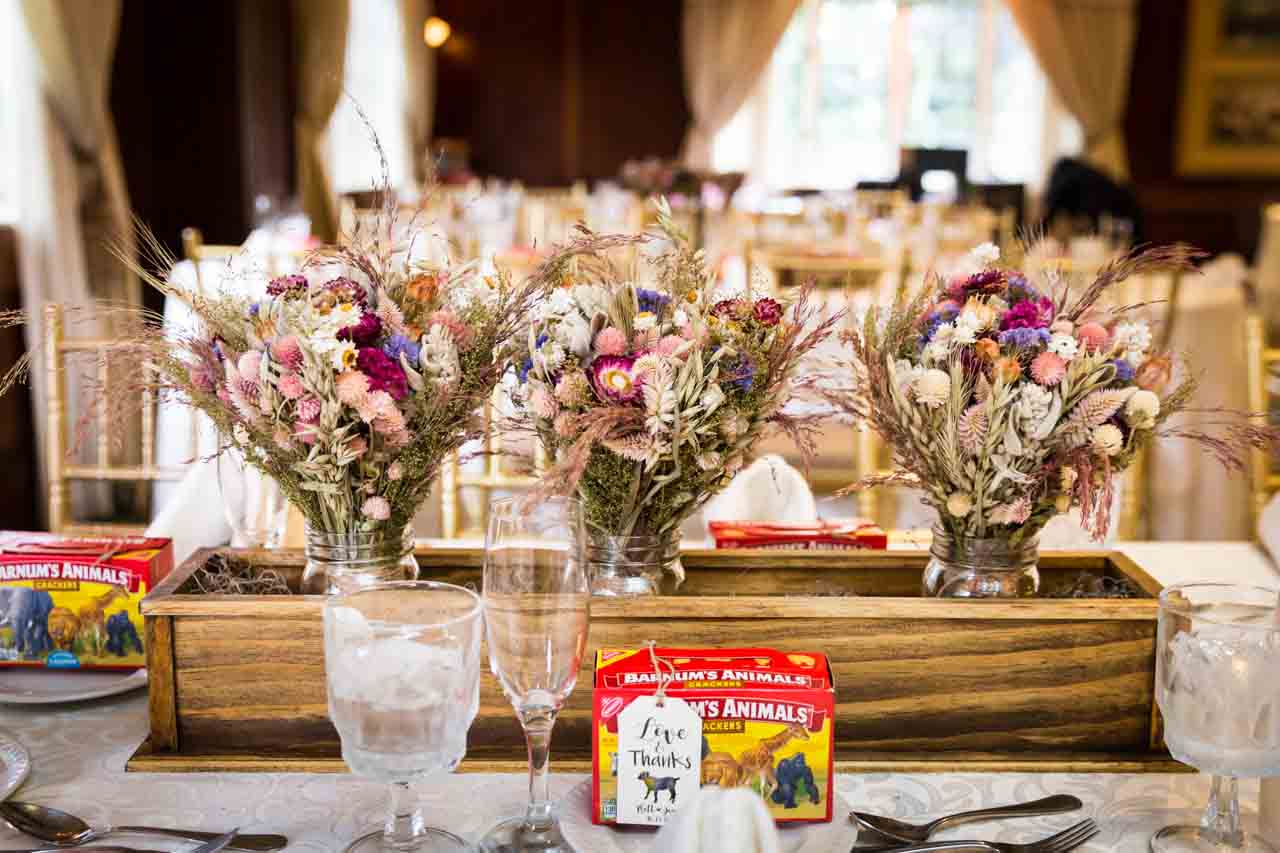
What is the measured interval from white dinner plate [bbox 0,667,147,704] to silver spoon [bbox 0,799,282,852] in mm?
221

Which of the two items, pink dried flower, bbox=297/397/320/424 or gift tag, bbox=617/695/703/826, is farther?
pink dried flower, bbox=297/397/320/424

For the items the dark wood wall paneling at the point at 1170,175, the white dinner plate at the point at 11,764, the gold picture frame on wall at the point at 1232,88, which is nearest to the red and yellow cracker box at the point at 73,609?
the white dinner plate at the point at 11,764

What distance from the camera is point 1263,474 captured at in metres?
2.31

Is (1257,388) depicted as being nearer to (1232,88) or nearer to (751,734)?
(751,734)

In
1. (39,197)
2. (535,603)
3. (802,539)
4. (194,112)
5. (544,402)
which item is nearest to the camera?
(535,603)

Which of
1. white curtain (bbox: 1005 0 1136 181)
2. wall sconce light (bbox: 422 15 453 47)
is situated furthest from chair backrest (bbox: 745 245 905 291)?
wall sconce light (bbox: 422 15 453 47)

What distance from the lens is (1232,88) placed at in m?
8.30

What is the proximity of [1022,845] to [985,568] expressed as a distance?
31 centimetres

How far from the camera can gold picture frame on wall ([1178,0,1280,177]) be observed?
8211mm

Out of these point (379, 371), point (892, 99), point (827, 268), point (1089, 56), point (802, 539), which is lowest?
point (802, 539)

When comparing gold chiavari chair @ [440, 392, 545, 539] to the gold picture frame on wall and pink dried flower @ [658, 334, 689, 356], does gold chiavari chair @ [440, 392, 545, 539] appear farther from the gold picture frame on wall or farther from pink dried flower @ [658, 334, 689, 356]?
the gold picture frame on wall

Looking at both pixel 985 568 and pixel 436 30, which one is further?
pixel 436 30

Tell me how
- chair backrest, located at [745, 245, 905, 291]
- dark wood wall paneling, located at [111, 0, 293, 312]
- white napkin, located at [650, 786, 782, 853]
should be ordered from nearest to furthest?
white napkin, located at [650, 786, 782, 853] < chair backrest, located at [745, 245, 905, 291] < dark wood wall paneling, located at [111, 0, 293, 312]

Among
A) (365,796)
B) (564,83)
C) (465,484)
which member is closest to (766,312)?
(365,796)
